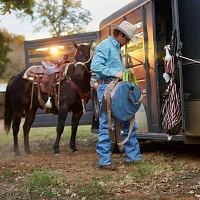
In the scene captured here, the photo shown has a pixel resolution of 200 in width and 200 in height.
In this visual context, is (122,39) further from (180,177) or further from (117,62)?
(180,177)

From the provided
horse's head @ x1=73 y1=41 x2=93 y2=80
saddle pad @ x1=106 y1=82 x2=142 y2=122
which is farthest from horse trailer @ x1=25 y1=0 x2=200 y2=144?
saddle pad @ x1=106 y1=82 x2=142 y2=122

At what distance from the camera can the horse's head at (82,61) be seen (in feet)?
23.6

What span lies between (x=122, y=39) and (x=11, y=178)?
2.15 m

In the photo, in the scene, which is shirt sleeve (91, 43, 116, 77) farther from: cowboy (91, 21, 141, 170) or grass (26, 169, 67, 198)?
grass (26, 169, 67, 198)

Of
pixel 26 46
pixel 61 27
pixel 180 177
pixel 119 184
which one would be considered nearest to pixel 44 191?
pixel 119 184

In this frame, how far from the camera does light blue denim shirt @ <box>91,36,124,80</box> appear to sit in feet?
17.1

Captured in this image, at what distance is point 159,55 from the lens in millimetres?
6461

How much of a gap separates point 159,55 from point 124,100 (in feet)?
5.09

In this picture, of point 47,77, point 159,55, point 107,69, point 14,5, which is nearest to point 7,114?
point 47,77

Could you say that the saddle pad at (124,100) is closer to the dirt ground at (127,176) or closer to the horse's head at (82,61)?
the dirt ground at (127,176)

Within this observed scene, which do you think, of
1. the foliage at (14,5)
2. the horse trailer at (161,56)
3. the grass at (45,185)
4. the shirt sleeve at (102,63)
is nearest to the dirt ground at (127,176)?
the grass at (45,185)

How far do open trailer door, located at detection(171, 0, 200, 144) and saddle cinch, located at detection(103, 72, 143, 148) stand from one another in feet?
1.91

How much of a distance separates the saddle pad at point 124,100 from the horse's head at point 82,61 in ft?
6.66

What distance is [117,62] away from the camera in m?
5.38
